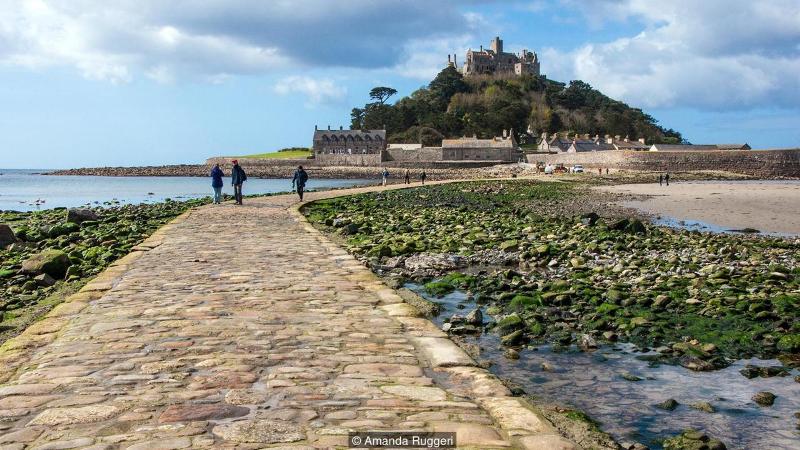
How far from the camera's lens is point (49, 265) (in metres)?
9.79

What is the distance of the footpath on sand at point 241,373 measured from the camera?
353cm

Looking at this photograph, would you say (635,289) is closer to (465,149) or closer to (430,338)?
(430,338)

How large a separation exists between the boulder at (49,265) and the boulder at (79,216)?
1064 centimetres

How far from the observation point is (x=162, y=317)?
6125 mm

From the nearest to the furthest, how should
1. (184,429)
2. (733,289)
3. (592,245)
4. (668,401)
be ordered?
(184,429)
(668,401)
(733,289)
(592,245)

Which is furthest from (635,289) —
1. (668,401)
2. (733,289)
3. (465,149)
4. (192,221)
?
(465,149)

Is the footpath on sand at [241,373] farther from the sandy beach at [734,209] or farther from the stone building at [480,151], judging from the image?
the stone building at [480,151]

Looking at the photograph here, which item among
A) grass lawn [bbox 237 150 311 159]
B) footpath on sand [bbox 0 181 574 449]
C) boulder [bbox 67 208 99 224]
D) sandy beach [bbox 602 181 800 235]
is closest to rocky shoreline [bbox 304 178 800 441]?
footpath on sand [bbox 0 181 574 449]

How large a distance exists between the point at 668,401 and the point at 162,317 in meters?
4.40

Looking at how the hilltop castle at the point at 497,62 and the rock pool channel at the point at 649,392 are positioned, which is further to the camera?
the hilltop castle at the point at 497,62

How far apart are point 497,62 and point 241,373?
153 m

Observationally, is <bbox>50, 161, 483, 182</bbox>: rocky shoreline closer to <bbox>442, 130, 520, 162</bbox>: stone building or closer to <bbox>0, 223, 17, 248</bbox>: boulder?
<bbox>442, 130, 520, 162</bbox>: stone building

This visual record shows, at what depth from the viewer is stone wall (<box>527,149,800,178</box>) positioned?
70.1 metres

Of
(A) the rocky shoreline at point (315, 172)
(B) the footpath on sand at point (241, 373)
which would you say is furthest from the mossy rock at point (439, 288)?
(A) the rocky shoreline at point (315, 172)
